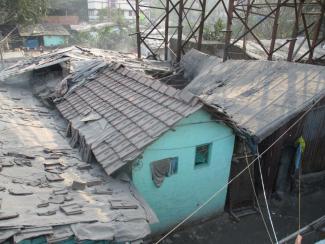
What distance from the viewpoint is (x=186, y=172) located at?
30.8ft

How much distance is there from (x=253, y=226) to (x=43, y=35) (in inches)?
1437

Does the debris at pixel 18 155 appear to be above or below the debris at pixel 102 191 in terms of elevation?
above

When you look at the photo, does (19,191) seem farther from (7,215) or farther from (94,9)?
(94,9)

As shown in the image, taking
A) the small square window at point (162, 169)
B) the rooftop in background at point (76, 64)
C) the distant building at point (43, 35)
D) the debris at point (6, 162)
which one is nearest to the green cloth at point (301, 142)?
the small square window at point (162, 169)

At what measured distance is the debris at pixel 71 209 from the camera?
607 centimetres

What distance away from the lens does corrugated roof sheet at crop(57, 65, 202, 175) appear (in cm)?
769

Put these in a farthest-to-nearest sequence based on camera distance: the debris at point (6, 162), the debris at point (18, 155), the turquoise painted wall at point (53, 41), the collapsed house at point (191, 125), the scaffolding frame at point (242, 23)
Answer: the turquoise painted wall at point (53, 41), the scaffolding frame at point (242, 23), the collapsed house at point (191, 125), the debris at point (18, 155), the debris at point (6, 162)

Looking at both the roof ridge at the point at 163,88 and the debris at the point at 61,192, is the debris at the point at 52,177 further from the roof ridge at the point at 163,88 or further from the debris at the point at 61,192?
the roof ridge at the point at 163,88

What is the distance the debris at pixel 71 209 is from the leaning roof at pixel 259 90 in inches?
160

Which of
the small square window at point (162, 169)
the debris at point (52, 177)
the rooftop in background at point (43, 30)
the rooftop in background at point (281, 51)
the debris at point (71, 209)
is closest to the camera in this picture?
the debris at point (71, 209)

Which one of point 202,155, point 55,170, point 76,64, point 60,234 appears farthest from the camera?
point 76,64

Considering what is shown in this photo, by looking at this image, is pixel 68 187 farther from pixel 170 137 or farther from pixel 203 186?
pixel 203 186

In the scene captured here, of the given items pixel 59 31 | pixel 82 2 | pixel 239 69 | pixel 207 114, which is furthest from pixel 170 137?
pixel 82 2

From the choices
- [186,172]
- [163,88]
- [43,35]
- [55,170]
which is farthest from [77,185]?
[43,35]
